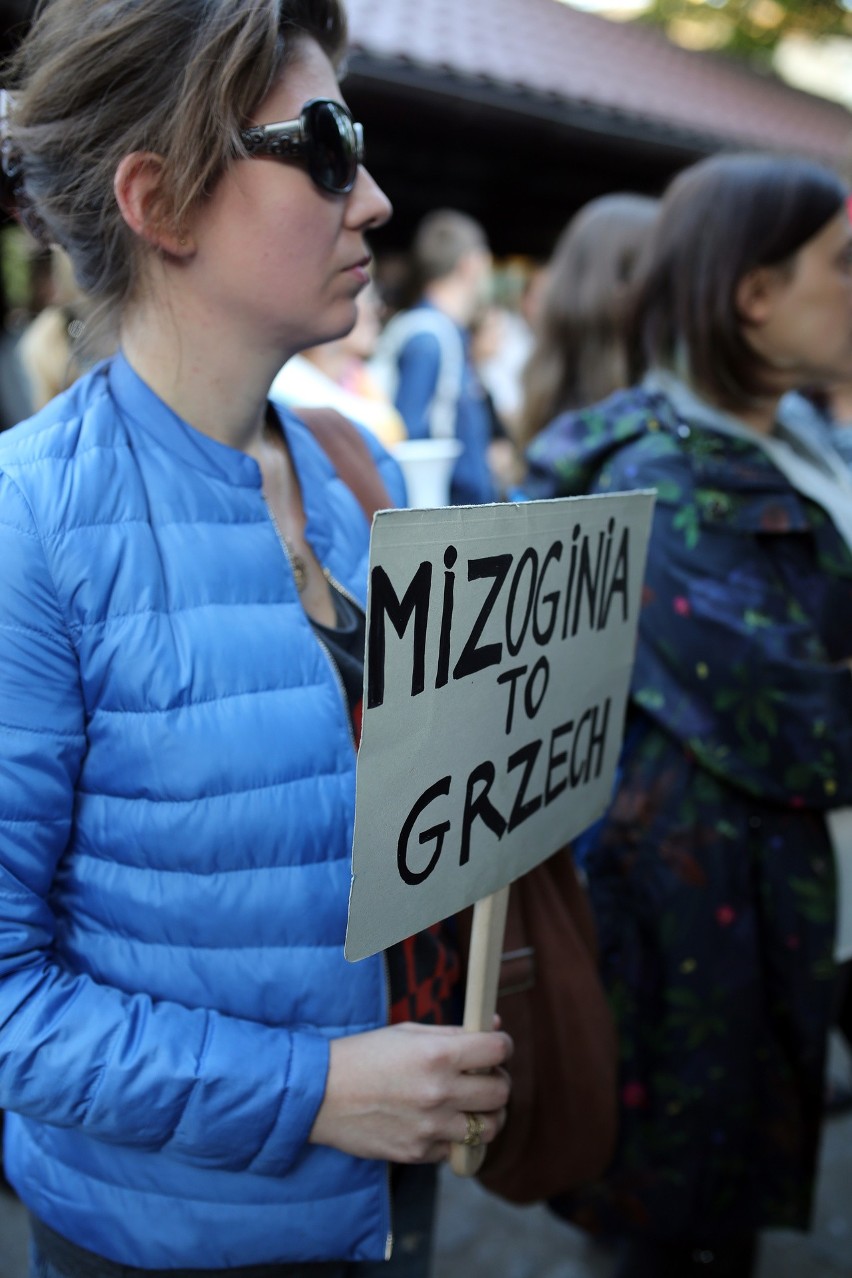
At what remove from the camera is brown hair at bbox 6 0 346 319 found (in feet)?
3.38

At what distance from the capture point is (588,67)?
7.91 meters

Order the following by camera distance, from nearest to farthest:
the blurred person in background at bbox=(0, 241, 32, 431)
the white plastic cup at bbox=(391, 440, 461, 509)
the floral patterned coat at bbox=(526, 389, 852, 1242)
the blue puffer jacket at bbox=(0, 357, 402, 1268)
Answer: the blue puffer jacket at bbox=(0, 357, 402, 1268)
the floral patterned coat at bbox=(526, 389, 852, 1242)
the white plastic cup at bbox=(391, 440, 461, 509)
the blurred person in background at bbox=(0, 241, 32, 431)

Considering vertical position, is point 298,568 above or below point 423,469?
above

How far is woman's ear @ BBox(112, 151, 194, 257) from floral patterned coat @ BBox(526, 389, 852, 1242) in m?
0.88

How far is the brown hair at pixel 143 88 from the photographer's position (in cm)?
103

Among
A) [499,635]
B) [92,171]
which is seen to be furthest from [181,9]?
[499,635]

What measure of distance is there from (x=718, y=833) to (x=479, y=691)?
0.90 meters

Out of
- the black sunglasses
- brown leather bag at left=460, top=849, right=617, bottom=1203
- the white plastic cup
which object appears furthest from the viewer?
the white plastic cup

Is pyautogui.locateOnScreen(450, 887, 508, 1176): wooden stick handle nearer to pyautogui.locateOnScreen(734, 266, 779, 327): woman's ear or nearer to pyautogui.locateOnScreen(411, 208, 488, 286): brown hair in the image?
pyautogui.locateOnScreen(734, 266, 779, 327): woman's ear

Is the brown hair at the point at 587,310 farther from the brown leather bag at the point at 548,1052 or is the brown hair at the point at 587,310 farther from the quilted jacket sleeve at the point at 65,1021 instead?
the quilted jacket sleeve at the point at 65,1021

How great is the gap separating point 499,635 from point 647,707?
0.77m

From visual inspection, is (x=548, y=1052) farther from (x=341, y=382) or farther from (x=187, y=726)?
(x=341, y=382)

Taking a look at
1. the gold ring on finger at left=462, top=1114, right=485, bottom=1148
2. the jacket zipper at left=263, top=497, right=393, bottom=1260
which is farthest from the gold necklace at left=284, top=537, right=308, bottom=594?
the gold ring on finger at left=462, top=1114, right=485, bottom=1148

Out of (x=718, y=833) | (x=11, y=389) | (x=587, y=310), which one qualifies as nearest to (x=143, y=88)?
(x=718, y=833)
